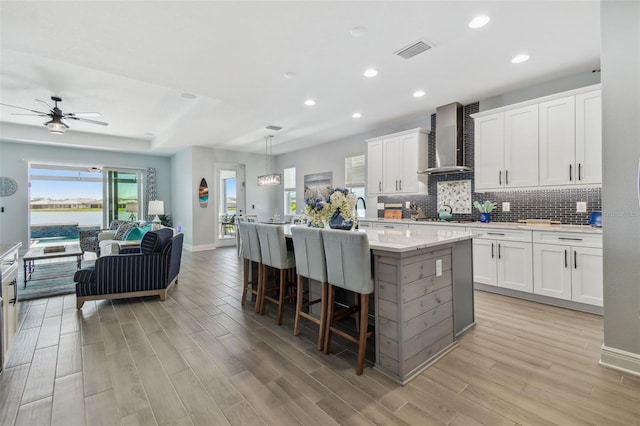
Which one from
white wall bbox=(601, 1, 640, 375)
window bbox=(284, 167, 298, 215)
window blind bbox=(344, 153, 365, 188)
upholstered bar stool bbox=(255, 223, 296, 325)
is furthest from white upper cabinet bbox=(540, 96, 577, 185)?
window bbox=(284, 167, 298, 215)

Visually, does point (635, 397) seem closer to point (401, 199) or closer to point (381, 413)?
point (381, 413)

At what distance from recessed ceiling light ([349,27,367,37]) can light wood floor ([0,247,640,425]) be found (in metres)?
2.78

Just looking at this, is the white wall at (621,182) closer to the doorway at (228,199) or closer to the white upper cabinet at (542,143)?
the white upper cabinet at (542,143)

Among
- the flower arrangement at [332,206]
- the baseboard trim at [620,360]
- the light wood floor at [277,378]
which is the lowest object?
the light wood floor at [277,378]

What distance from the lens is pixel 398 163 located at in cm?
528

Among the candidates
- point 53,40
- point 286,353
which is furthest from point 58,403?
point 53,40

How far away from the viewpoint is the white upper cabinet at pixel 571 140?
328cm

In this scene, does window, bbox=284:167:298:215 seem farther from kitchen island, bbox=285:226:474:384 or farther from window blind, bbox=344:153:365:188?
kitchen island, bbox=285:226:474:384

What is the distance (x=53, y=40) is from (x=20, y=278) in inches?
156

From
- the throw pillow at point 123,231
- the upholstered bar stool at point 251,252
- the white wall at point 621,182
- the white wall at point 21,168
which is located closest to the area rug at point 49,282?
the throw pillow at point 123,231

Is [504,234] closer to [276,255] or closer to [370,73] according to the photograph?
[370,73]

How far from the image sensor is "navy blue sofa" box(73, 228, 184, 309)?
341 centimetres

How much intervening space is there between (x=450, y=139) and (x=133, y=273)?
4877mm

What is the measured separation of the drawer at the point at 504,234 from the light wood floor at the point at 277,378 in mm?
910
